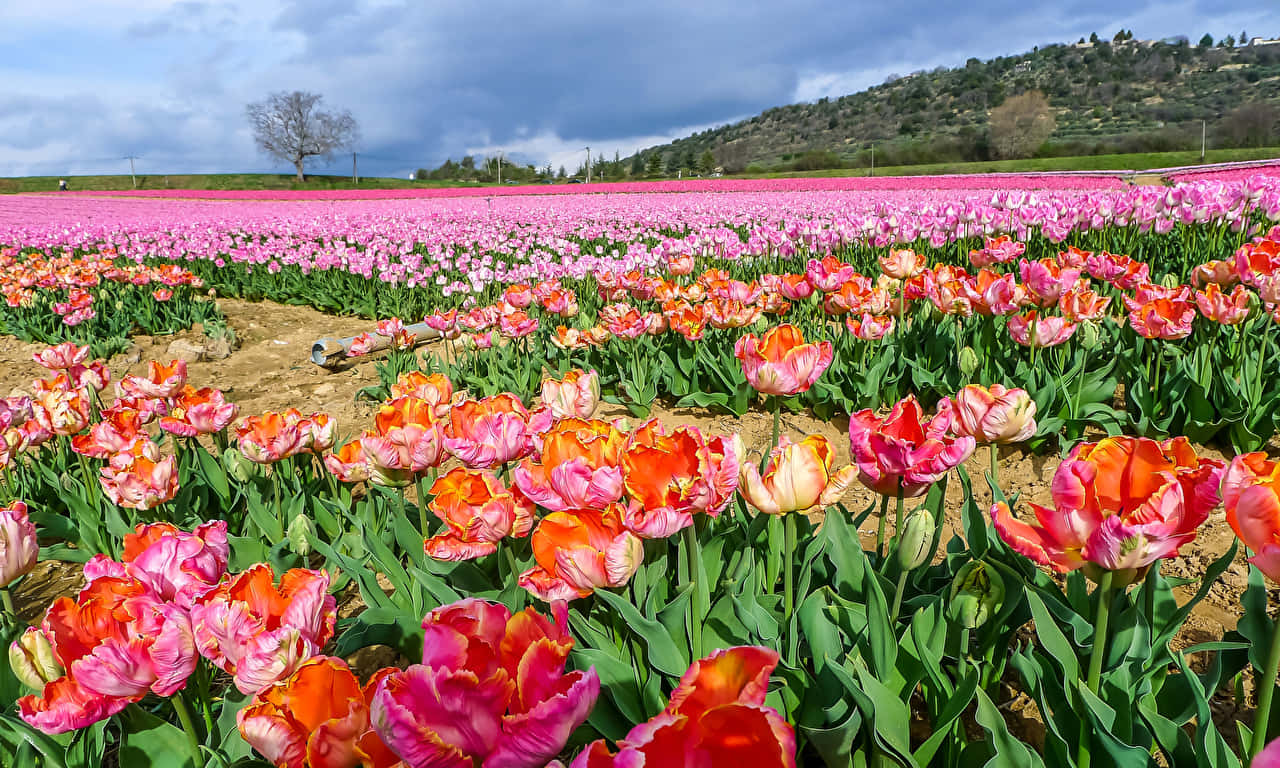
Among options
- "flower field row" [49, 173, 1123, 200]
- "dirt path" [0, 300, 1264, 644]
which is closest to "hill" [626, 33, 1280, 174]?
"flower field row" [49, 173, 1123, 200]

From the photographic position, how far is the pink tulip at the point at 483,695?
0.73 meters

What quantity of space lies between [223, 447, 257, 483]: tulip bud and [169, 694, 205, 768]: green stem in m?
1.42

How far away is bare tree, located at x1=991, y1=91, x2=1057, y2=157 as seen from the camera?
53.3 meters

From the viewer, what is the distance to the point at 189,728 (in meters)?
1.22

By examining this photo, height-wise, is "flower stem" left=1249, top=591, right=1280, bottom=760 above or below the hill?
below

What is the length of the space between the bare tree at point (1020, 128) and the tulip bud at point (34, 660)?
58.1m

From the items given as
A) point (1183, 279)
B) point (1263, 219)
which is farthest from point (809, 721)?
point (1263, 219)

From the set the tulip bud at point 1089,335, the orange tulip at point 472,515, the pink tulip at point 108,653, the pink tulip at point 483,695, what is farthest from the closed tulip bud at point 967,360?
the pink tulip at point 108,653

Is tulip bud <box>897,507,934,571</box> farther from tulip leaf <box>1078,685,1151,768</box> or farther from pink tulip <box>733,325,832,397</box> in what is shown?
pink tulip <box>733,325,832,397</box>

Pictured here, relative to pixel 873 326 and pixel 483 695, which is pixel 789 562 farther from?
pixel 873 326

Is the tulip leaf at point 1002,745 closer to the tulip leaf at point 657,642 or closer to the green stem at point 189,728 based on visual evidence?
the tulip leaf at point 657,642

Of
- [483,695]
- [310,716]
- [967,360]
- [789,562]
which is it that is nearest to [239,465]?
[310,716]

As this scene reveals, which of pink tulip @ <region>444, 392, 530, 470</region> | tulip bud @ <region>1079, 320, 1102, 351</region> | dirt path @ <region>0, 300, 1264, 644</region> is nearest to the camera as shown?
pink tulip @ <region>444, 392, 530, 470</region>

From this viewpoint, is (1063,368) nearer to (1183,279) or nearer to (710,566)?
(710,566)
